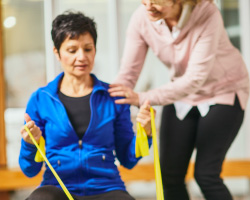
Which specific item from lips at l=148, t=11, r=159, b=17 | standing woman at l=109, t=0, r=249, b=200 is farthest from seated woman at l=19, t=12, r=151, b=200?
lips at l=148, t=11, r=159, b=17

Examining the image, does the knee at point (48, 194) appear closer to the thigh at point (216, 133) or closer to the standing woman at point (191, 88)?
the standing woman at point (191, 88)

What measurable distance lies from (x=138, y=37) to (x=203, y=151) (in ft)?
1.84

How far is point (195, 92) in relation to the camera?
5.46 ft

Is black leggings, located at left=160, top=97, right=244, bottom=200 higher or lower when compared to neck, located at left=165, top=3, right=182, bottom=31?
lower

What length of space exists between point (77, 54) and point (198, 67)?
473 mm

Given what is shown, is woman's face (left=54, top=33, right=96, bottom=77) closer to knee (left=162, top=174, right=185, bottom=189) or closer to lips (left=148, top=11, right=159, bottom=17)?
lips (left=148, top=11, right=159, bottom=17)

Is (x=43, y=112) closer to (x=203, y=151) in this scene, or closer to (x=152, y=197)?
(x=203, y=151)

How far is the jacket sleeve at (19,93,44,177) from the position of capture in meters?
1.36

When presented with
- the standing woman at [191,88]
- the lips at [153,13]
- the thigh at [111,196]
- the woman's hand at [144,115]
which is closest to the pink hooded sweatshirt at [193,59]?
the standing woman at [191,88]

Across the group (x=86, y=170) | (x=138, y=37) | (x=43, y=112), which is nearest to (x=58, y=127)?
(x=43, y=112)

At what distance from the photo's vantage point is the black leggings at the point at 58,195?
125 cm

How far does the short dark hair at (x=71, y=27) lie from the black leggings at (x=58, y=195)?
52 cm

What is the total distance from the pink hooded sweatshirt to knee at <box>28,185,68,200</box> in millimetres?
492

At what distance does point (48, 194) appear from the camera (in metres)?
1.25
